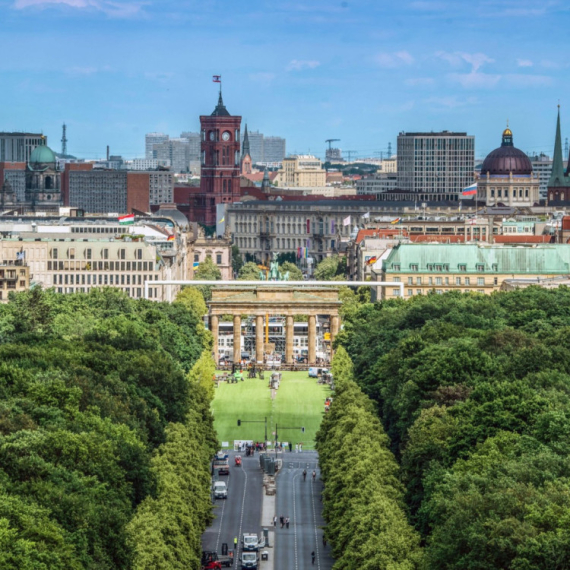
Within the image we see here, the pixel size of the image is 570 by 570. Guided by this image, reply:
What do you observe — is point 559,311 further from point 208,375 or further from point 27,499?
point 27,499

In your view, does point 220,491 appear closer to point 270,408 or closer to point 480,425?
point 480,425

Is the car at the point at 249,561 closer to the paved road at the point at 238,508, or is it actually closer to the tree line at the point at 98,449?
the paved road at the point at 238,508

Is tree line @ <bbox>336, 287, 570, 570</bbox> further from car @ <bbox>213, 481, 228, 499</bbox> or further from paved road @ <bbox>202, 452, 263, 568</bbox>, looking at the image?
car @ <bbox>213, 481, 228, 499</bbox>

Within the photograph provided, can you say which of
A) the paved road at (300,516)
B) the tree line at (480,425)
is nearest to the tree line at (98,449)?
the paved road at (300,516)

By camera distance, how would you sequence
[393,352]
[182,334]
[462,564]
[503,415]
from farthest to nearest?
[182,334]
[393,352]
[503,415]
[462,564]

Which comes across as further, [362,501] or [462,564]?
[362,501]

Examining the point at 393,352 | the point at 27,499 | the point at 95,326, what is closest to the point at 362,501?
the point at 27,499
